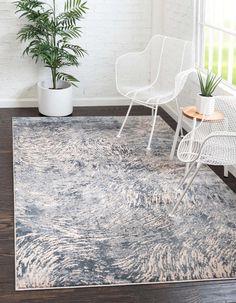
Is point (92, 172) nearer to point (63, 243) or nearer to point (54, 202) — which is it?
point (54, 202)

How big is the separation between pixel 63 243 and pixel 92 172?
97cm

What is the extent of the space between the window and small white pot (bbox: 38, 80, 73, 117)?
1.30 meters

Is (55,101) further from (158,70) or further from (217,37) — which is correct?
(217,37)


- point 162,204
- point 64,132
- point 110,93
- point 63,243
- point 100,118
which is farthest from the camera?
point 110,93

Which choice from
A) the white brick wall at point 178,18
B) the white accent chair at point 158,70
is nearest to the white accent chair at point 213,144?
the white accent chair at point 158,70

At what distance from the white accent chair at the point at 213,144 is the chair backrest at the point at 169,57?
834mm

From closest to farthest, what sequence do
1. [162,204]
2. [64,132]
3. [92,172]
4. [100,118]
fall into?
[162,204] → [92,172] → [64,132] → [100,118]

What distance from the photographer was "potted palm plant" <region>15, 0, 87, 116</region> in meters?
4.76

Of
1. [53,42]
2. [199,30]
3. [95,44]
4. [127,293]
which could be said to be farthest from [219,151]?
[95,44]

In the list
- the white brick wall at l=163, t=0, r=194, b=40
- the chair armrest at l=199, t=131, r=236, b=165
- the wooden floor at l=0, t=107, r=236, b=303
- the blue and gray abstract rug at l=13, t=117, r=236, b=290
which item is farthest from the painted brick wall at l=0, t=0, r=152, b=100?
the wooden floor at l=0, t=107, r=236, b=303

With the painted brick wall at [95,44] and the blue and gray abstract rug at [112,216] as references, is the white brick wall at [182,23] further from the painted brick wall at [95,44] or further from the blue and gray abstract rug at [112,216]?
the blue and gray abstract rug at [112,216]

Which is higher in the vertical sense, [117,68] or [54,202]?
[117,68]

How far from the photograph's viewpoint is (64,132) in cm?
450

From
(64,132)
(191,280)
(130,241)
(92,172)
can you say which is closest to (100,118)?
(64,132)
